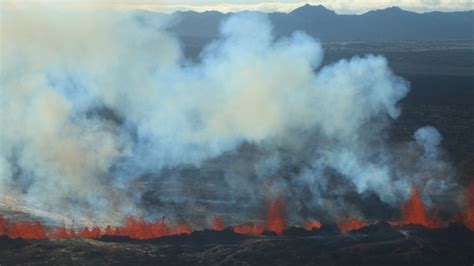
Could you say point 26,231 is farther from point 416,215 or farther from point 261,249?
point 416,215

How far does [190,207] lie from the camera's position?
42094 mm

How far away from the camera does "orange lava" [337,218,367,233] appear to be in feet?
124

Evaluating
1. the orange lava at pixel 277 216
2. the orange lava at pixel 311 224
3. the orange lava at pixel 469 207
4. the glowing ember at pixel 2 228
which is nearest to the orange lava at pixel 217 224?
the orange lava at pixel 277 216

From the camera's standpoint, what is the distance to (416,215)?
40.6 metres

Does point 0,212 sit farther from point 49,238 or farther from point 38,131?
point 38,131

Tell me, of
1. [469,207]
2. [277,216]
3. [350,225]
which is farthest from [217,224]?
→ [469,207]

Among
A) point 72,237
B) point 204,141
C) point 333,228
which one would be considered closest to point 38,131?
point 204,141

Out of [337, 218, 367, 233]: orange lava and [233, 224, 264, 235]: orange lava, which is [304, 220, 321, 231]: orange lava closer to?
[337, 218, 367, 233]: orange lava

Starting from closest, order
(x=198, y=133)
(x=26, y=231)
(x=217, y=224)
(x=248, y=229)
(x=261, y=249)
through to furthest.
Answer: (x=261, y=249)
(x=26, y=231)
(x=248, y=229)
(x=217, y=224)
(x=198, y=133)

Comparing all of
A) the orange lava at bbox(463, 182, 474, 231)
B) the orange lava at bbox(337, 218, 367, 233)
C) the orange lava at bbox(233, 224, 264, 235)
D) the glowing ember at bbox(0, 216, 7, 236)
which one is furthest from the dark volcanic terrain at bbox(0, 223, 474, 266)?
the orange lava at bbox(463, 182, 474, 231)

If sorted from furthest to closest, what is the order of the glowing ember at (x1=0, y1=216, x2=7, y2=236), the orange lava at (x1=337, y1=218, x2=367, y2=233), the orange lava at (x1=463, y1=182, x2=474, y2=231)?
the orange lava at (x1=463, y1=182, x2=474, y2=231) → the orange lava at (x1=337, y1=218, x2=367, y2=233) → the glowing ember at (x1=0, y1=216, x2=7, y2=236)

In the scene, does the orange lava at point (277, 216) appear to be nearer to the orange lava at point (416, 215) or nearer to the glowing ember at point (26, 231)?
the orange lava at point (416, 215)

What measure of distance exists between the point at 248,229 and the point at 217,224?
253cm

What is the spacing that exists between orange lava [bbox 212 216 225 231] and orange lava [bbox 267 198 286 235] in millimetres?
3177
